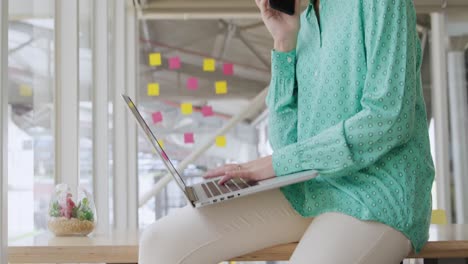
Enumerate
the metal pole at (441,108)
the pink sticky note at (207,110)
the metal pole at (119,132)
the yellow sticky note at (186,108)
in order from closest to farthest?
the metal pole at (119,132)
the metal pole at (441,108)
the yellow sticky note at (186,108)
the pink sticky note at (207,110)

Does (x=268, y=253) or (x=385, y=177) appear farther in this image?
(x=268, y=253)

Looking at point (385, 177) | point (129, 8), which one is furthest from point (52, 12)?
point (129, 8)

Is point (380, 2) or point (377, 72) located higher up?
point (380, 2)

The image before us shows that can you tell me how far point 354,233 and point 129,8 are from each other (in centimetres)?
341

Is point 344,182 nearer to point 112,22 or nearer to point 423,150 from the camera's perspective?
point 423,150

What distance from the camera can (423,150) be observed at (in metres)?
1.34

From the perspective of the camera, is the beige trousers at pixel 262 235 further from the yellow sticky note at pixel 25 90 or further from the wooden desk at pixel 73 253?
the yellow sticky note at pixel 25 90

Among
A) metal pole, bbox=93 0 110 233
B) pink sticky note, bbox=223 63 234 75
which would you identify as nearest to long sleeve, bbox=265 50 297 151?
metal pole, bbox=93 0 110 233

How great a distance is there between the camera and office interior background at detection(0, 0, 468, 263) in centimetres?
204

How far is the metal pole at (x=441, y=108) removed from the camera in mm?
4578

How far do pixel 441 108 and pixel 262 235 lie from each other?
11.4 feet

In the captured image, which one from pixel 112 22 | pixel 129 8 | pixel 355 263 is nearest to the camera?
pixel 355 263

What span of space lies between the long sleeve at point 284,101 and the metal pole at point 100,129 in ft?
5.38

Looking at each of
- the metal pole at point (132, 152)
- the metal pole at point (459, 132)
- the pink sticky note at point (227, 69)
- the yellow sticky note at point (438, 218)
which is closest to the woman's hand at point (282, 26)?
the yellow sticky note at point (438, 218)
